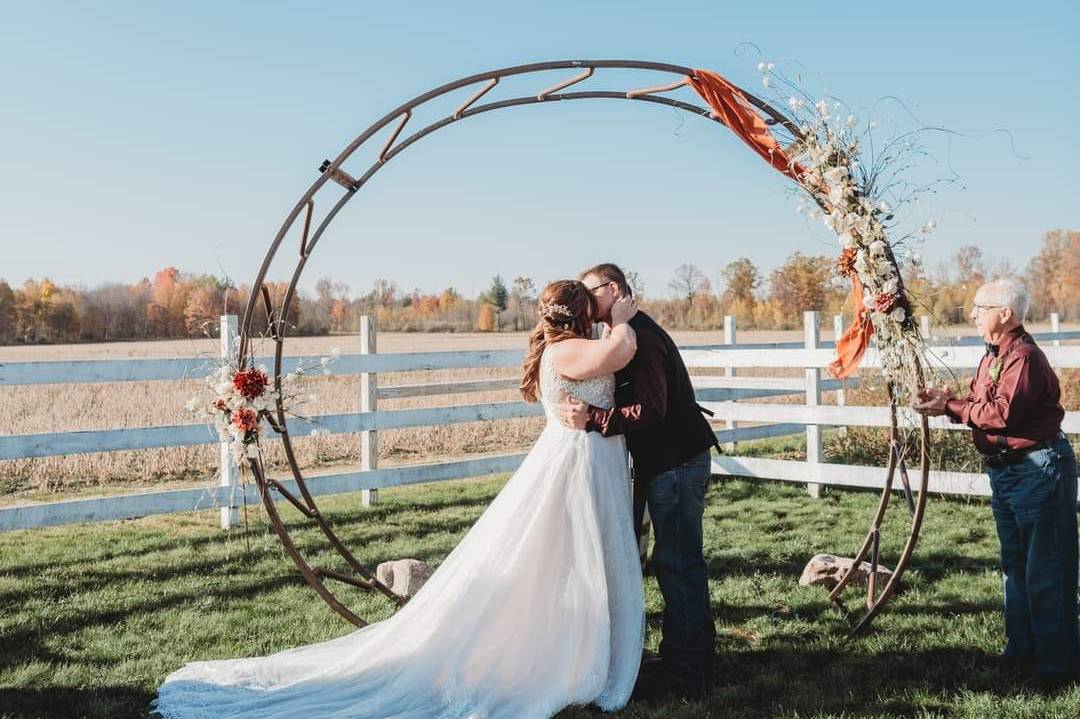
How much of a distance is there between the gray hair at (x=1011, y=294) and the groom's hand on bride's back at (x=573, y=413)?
1868mm

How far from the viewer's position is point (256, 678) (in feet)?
13.7

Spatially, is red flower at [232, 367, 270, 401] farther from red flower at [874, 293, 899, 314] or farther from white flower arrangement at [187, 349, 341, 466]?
red flower at [874, 293, 899, 314]

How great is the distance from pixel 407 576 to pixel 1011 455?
11.0ft

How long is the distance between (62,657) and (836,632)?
4.00 metres

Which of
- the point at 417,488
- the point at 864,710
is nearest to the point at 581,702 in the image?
the point at 864,710

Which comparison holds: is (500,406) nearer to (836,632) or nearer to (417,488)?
(417,488)

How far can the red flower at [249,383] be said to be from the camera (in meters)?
4.80

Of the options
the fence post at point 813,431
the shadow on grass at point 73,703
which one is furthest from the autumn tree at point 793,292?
the shadow on grass at point 73,703

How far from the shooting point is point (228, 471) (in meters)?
7.58

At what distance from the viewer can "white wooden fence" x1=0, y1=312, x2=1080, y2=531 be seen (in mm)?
6566

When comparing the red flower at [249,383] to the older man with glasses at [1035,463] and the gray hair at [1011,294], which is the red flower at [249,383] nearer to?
the older man with glasses at [1035,463]

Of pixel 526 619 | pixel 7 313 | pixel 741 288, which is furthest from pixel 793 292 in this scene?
pixel 526 619

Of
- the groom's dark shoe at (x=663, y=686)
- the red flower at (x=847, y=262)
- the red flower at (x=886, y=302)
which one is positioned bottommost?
the groom's dark shoe at (x=663, y=686)

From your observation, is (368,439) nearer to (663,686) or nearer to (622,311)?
(622,311)
